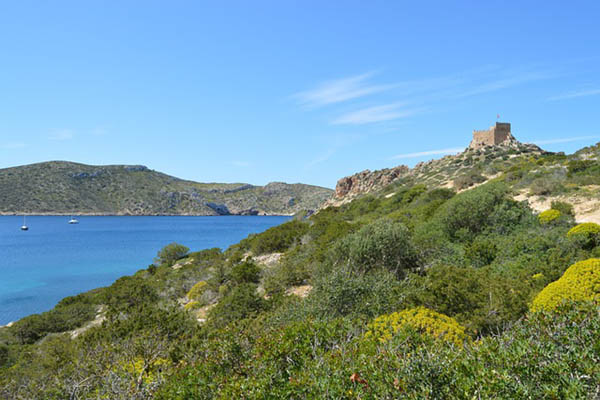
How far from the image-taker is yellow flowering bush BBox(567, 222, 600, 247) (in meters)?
12.9

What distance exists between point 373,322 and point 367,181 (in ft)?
219

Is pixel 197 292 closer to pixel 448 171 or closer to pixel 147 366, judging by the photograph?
pixel 147 366

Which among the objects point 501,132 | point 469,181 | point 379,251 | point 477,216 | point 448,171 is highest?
point 501,132

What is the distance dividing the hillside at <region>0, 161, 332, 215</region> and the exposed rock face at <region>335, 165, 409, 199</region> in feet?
145

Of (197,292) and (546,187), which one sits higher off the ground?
(546,187)

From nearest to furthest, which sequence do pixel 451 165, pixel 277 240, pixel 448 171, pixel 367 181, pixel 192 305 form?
pixel 192 305 < pixel 277 240 < pixel 448 171 < pixel 451 165 < pixel 367 181

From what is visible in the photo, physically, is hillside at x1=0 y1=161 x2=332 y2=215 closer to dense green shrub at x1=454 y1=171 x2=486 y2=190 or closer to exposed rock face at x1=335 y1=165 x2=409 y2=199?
exposed rock face at x1=335 y1=165 x2=409 y2=199

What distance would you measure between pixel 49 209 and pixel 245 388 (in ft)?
461

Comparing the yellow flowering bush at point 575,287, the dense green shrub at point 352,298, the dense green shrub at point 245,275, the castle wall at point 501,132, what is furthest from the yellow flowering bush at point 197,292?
the castle wall at point 501,132

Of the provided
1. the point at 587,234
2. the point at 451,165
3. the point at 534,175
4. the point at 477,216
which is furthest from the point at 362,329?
the point at 451,165

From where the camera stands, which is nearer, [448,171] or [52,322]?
[52,322]

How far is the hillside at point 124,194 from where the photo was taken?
11825 cm

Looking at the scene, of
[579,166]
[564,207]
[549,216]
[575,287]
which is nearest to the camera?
[575,287]

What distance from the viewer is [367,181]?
7288cm
